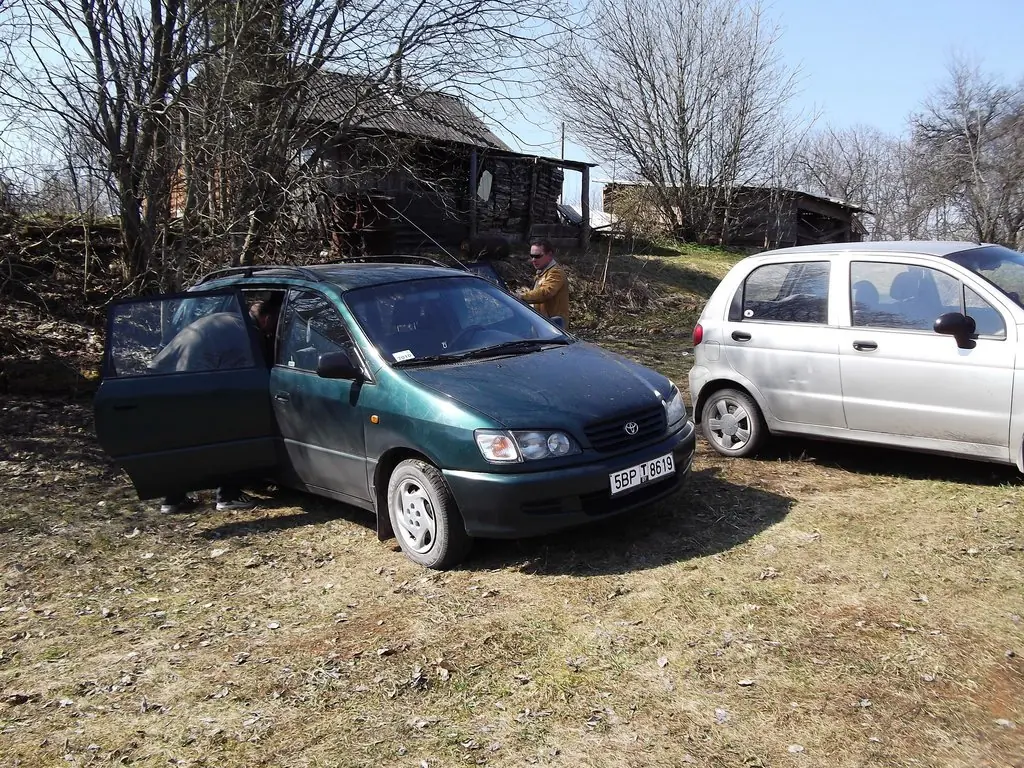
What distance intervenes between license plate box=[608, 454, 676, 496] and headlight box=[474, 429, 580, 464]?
1.18 ft

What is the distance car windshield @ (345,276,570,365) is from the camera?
18.0ft

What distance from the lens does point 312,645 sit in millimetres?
4191

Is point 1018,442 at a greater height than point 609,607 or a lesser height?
greater

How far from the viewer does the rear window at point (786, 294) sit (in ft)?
21.0

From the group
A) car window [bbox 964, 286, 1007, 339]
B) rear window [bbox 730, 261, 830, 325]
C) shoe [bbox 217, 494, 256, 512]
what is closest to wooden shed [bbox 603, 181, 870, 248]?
rear window [bbox 730, 261, 830, 325]

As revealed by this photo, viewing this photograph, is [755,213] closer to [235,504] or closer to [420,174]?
[420,174]

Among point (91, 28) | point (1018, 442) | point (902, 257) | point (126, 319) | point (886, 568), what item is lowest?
point (886, 568)

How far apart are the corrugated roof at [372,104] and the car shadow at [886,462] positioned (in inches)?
244

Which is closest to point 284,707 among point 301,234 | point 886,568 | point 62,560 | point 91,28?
point 62,560

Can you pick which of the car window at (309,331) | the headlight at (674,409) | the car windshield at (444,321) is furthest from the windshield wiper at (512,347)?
the headlight at (674,409)

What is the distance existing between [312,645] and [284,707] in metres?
0.57

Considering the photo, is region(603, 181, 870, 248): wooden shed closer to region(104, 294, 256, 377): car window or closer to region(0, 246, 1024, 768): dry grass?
region(104, 294, 256, 377): car window

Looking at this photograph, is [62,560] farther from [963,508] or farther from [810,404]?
[963,508]

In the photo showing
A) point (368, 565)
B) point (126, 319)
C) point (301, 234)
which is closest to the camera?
point (368, 565)
